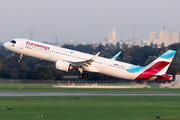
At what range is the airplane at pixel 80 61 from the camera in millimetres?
56750

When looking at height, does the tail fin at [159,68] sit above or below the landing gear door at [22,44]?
below

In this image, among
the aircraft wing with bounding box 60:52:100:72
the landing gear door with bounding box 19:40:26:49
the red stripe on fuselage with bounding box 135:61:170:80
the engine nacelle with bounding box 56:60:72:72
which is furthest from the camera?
the red stripe on fuselage with bounding box 135:61:170:80

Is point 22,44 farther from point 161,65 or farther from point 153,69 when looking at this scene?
point 161,65

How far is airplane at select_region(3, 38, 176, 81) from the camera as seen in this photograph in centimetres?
5675

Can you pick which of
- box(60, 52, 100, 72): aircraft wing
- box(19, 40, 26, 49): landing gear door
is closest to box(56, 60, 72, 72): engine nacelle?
box(60, 52, 100, 72): aircraft wing

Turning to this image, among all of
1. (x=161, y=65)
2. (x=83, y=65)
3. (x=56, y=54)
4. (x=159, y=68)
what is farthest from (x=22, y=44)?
Result: (x=161, y=65)
